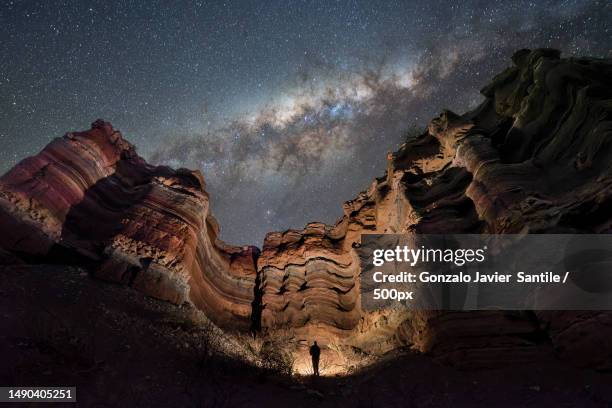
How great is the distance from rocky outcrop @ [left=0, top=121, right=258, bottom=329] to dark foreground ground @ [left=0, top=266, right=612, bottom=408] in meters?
3.19

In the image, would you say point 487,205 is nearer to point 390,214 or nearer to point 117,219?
point 390,214

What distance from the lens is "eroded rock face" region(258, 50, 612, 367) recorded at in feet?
35.1

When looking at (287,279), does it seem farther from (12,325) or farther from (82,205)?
(12,325)

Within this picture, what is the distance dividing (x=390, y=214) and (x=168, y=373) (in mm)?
18307

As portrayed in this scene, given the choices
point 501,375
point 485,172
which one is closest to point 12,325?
point 501,375

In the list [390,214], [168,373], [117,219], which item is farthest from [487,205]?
[117,219]

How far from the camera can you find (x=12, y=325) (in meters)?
8.62

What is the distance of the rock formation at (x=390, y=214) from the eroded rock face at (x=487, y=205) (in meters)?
0.06

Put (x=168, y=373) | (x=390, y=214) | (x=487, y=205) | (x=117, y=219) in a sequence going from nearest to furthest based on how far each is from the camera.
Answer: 1. (x=168, y=373)
2. (x=487, y=205)
3. (x=117, y=219)
4. (x=390, y=214)

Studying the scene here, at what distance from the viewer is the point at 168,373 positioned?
906cm

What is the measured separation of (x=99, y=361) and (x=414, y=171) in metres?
20.7

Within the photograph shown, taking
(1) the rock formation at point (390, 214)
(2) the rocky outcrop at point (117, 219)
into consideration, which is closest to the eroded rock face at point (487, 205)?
(1) the rock formation at point (390, 214)

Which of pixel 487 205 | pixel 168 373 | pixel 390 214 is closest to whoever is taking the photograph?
pixel 168 373

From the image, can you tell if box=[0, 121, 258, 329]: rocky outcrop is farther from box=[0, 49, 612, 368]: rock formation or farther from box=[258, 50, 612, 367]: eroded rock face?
box=[258, 50, 612, 367]: eroded rock face
